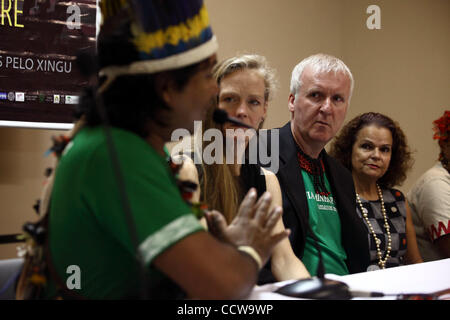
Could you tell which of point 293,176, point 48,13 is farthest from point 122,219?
point 48,13

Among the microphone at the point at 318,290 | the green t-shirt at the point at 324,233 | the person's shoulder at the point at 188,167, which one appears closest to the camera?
the microphone at the point at 318,290

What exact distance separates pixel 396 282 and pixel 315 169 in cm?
89

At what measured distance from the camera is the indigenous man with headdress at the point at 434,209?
2.32m

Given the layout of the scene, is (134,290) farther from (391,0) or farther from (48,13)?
(391,0)

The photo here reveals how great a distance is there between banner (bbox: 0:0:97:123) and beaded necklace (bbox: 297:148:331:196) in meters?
0.93

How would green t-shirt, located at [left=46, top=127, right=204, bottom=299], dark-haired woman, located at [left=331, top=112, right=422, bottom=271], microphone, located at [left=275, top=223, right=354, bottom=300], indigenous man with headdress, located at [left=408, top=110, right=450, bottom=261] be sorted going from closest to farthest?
green t-shirt, located at [left=46, top=127, right=204, bottom=299] < microphone, located at [left=275, top=223, right=354, bottom=300] < dark-haired woman, located at [left=331, top=112, right=422, bottom=271] < indigenous man with headdress, located at [left=408, top=110, right=450, bottom=261]

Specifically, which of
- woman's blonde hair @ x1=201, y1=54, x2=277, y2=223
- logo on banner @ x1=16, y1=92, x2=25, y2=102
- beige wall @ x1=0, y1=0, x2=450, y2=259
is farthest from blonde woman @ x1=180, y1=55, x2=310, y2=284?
beige wall @ x1=0, y1=0, x2=450, y2=259

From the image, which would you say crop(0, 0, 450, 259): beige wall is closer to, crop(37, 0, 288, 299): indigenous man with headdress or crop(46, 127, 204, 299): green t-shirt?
crop(37, 0, 288, 299): indigenous man with headdress

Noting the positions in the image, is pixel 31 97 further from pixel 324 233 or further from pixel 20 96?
pixel 324 233

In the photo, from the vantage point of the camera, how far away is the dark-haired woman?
7.27 ft

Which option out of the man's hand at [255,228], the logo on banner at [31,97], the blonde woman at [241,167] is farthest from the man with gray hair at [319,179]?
the logo on banner at [31,97]

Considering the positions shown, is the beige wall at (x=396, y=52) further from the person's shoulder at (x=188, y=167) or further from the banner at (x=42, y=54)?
the person's shoulder at (x=188, y=167)

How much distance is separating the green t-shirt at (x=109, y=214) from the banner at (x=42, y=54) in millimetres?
1204
